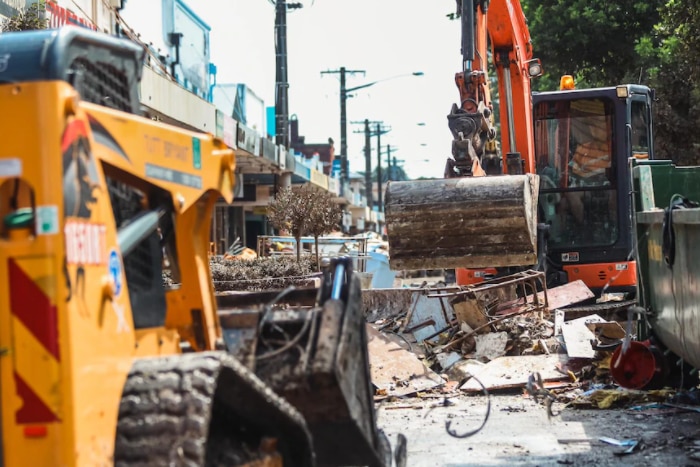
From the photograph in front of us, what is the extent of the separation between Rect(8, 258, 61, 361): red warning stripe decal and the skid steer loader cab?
1242 centimetres

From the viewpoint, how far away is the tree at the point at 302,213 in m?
21.2

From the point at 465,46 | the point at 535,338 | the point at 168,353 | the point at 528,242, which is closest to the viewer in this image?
the point at 168,353

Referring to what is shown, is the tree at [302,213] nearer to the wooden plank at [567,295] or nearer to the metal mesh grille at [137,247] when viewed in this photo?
the wooden plank at [567,295]

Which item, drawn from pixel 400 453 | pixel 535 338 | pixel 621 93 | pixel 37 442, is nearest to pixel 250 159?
pixel 621 93

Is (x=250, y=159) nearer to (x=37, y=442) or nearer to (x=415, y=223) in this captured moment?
(x=415, y=223)

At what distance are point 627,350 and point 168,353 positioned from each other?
6191mm

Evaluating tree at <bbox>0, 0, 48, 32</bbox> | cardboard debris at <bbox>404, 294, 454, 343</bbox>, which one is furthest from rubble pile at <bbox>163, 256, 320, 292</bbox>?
tree at <bbox>0, 0, 48, 32</bbox>

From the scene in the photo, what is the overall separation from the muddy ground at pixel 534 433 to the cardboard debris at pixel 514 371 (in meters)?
0.31

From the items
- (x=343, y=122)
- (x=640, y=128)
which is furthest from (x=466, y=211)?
(x=343, y=122)

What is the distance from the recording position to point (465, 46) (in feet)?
37.7

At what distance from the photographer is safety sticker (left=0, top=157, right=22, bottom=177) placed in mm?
2955

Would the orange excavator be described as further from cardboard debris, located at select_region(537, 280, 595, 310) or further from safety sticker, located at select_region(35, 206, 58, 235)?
safety sticker, located at select_region(35, 206, 58, 235)

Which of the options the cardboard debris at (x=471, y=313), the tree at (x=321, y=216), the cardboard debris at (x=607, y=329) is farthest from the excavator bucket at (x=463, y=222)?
the tree at (x=321, y=216)

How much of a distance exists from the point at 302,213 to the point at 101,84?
1716 cm
